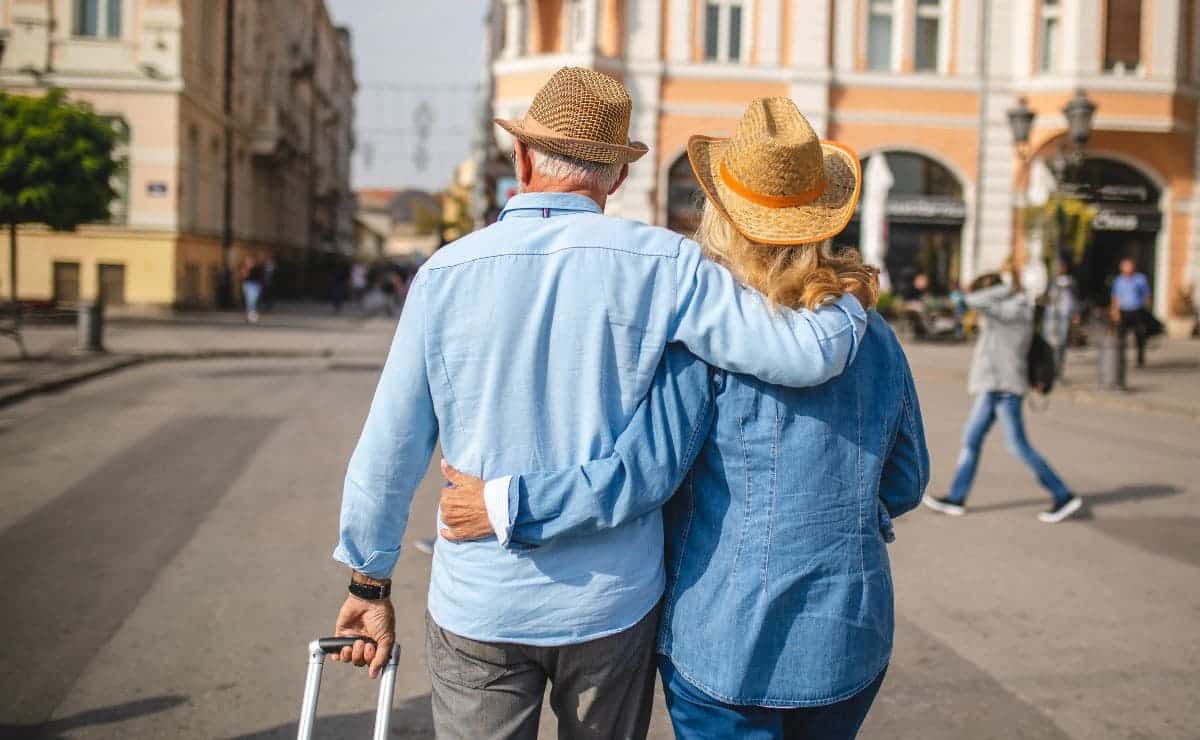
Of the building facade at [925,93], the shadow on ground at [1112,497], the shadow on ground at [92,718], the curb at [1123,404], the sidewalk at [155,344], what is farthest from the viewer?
the building facade at [925,93]

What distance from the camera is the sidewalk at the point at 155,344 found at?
559 inches

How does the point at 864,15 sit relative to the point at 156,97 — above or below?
→ above

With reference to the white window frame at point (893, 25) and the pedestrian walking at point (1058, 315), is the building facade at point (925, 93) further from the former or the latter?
the pedestrian walking at point (1058, 315)

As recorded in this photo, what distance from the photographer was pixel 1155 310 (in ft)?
93.7

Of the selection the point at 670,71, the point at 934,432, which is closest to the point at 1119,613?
the point at 934,432

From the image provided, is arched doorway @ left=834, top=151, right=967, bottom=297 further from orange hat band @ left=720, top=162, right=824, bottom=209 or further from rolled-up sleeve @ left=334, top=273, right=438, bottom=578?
rolled-up sleeve @ left=334, top=273, right=438, bottom=578

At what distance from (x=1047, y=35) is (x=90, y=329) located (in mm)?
22827

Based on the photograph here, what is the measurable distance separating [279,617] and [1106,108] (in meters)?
26.5

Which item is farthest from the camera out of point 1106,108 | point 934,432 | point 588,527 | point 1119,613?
point 1106,108

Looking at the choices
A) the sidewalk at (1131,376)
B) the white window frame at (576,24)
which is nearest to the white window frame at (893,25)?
the white window frame at (576,24)

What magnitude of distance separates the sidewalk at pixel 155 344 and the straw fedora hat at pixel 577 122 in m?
11.4

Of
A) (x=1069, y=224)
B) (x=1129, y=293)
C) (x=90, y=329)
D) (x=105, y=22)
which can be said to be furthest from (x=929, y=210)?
(x=105, y=22)

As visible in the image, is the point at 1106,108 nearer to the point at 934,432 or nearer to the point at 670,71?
the point at 670,71

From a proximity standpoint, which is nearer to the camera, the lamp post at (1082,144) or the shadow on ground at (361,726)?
the shadow on ground at (361,726)
